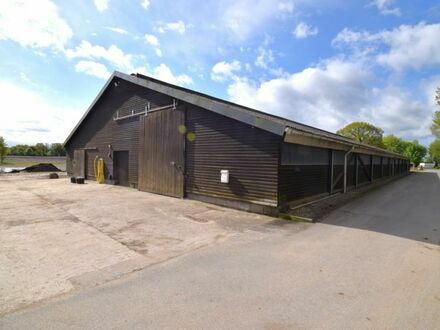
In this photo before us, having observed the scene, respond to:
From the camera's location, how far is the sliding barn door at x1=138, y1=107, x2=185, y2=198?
9.83 metres

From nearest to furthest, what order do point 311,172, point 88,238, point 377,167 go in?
1. point 88,238
2. point 311,172
3. point 377,167

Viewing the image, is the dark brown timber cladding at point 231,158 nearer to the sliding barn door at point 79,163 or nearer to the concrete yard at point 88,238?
the concrete yard at point 88,238

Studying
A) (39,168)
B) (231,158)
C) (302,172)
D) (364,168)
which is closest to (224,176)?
(231,158)

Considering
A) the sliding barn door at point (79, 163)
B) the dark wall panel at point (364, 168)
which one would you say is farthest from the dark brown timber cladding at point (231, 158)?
the sliding barn door at point (79, 163)

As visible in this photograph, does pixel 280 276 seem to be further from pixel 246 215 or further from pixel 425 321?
pixel 246 215

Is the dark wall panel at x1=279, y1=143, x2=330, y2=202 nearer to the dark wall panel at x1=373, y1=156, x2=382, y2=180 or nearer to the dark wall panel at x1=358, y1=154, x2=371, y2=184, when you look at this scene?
the dark wall panel at x1=358, y1=154, x2=371, y2=184

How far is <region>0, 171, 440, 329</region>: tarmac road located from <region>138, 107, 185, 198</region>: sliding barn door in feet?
18.7

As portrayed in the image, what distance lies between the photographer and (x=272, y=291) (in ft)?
9.77

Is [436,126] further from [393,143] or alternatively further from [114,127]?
[393,143]

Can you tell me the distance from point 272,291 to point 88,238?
3702mm

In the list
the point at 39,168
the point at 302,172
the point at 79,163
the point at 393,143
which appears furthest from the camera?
the point at 393,143

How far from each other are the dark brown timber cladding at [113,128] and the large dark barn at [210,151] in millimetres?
53

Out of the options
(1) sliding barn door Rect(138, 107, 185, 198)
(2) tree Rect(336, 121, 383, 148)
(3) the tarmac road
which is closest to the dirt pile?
(1) sliding barn door Rect(138, 107, 185, 198)

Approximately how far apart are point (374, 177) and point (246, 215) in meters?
15.5
